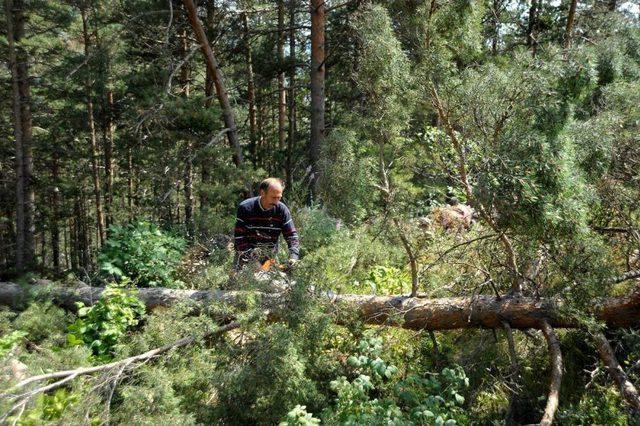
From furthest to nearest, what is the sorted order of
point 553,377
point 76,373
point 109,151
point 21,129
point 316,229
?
point 109,151
point 21,129
point 316,229
point 553,377
point 76,373

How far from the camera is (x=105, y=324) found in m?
4.12

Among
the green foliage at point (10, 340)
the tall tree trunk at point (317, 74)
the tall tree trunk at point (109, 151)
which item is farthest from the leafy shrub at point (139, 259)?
the tall tree trunk at point (109, 151)

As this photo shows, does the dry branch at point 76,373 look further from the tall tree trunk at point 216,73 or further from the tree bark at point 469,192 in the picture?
the tall tree trunk at point 216,73

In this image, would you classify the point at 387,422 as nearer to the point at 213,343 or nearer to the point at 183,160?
the point at 213,343

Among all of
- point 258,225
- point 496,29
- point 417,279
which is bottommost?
point 417,279

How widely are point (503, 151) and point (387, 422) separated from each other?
2181 mm

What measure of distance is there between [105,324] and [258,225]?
1.92 metres

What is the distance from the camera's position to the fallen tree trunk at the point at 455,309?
12.8 feet

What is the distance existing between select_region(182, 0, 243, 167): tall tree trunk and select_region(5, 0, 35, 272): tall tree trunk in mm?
3781

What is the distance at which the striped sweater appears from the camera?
5082 mm

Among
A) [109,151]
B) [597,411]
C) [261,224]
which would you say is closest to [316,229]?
[261,224]

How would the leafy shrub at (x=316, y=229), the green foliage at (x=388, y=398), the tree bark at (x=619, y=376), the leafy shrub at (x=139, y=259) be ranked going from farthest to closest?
1. the leafy shrub at (x=316, y=229)
2. the leafy shrub at (x=139, y=259)
3. the green foliage at (x=388, y=398)
4. the tree bark at (x=619, y=376)

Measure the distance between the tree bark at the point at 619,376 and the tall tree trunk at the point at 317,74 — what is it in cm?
601

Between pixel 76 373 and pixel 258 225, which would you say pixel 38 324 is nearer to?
pixel 76 373
